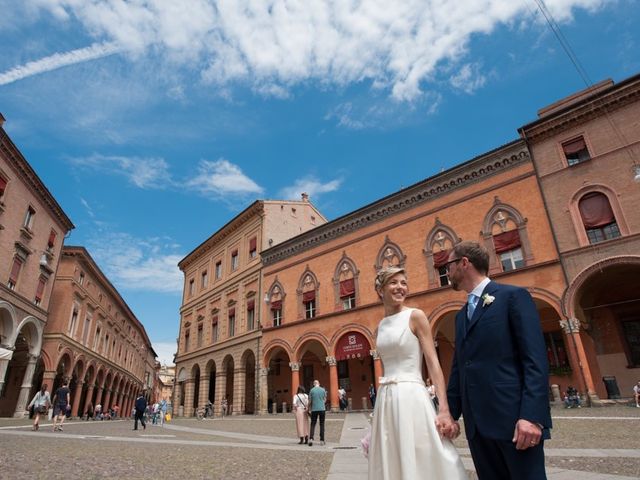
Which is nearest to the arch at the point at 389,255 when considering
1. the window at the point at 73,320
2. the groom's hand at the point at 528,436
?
the groom's hand at the point at 528,436

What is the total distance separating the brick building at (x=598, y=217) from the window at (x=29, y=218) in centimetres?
2815

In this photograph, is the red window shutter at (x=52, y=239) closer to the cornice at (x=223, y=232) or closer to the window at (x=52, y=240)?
the window at (x=52, y=240)

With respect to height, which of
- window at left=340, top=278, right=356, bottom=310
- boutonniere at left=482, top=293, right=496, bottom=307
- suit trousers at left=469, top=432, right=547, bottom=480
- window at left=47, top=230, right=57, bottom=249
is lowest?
suit trousers at left=469, top=432, right=547, bottom=480

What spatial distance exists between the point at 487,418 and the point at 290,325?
81.7 ft

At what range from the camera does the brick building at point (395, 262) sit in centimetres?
1884

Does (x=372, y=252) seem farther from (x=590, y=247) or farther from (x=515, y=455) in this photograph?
(x=515, y=455)

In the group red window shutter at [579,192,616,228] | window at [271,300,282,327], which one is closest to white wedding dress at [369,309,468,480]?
red window shutter at [579,192,616,228]

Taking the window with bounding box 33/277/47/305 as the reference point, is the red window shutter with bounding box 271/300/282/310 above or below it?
below

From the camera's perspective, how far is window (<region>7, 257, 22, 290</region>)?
2284 centimetres

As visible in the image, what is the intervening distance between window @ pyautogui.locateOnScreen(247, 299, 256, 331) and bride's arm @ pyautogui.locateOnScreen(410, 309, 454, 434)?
2779 cm

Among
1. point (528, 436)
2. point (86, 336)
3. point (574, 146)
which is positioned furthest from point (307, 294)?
point (528, 436)

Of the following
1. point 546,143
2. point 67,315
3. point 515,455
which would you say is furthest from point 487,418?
point 67,315

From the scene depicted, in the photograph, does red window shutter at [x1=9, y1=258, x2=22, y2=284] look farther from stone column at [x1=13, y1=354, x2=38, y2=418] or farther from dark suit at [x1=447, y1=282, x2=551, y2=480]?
dark suit at [x1=447, y1=282, x2=551, y2=480]

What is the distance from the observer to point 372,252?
78.5ft
